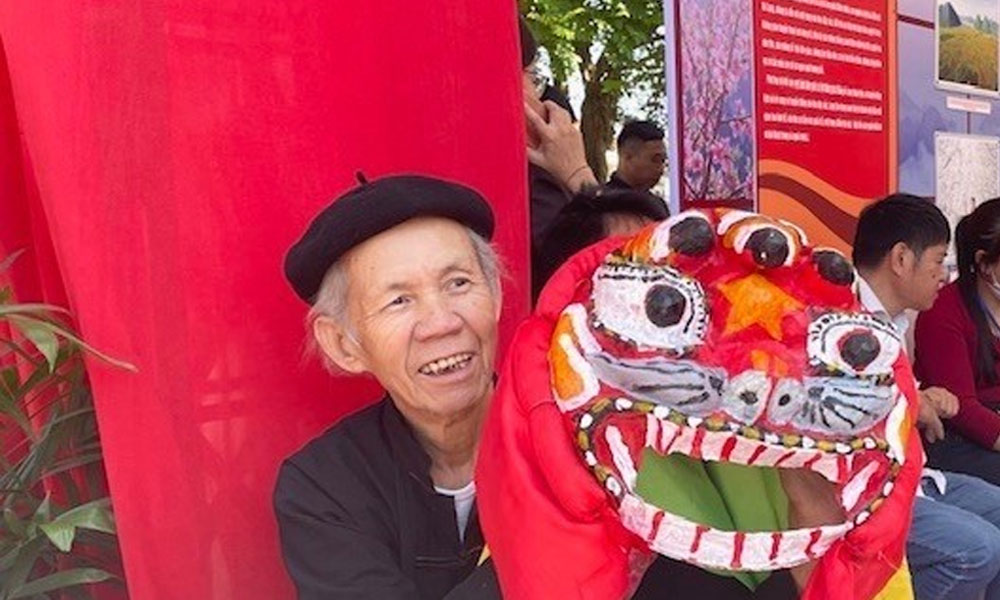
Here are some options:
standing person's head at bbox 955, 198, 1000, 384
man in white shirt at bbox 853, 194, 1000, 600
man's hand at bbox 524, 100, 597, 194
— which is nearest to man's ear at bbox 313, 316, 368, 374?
man's hand at bbox 524, 100, 597, 194

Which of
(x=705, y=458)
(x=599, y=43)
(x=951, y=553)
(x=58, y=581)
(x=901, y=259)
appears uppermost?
(x=599, y=43)

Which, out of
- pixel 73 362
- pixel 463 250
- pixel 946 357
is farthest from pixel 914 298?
pixel 73 362

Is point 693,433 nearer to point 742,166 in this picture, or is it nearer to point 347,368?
point 347,368

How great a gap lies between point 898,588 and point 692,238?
380 mm

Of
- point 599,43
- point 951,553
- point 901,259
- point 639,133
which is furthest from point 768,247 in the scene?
point 599,43

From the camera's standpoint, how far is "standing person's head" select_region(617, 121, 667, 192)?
3320 millimetres

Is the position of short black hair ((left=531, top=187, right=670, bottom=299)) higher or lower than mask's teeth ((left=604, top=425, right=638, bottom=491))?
higher

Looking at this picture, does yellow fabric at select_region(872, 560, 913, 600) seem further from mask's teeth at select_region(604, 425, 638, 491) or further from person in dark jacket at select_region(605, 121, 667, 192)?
person in dark jacket at select_region(605, 121, 667, 192)

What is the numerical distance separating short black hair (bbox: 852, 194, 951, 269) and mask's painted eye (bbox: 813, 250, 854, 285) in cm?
181

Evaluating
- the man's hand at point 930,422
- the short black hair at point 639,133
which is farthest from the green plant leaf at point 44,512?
the short black hair at point 639,133

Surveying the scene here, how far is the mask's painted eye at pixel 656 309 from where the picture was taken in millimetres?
917

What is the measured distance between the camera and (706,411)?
0.91m

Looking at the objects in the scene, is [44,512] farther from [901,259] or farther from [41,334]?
[901,259]

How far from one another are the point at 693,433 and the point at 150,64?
32.2 inches
